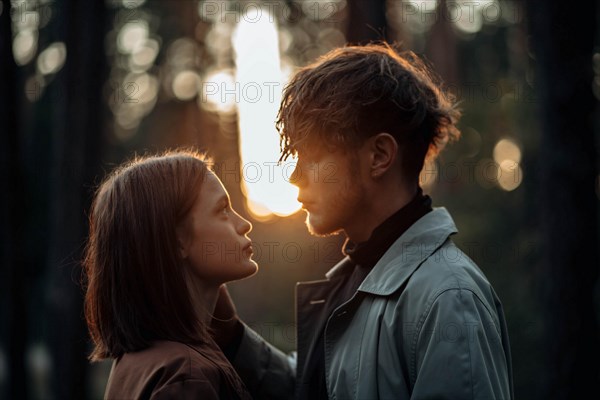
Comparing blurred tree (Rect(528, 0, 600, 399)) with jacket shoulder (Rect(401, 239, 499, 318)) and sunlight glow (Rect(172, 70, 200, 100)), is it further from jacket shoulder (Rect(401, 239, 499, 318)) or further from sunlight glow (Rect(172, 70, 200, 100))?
sunlight glow (Rect(172, 70, 200, 100))

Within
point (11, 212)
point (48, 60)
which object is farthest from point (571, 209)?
point (48, 60)

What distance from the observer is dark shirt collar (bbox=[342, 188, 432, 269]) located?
9.96 ft

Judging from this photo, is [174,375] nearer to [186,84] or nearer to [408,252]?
[408,252]

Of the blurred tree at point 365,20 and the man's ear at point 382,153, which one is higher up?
the blurred tree at point 365,20

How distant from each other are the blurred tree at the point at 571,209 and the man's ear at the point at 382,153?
108 inches

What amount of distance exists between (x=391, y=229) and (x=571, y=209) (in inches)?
109

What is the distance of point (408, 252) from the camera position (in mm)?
2850

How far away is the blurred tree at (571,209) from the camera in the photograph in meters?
5.19

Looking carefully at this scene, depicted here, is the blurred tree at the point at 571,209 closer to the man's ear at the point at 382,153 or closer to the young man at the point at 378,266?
the young man at the point at 378,266

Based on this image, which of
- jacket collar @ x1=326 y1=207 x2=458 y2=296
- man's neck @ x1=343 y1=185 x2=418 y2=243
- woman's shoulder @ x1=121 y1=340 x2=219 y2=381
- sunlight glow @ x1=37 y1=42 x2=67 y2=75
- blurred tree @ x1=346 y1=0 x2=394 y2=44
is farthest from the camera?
sunlight glow @ x1=37 y1=42 x2=67 y2=75

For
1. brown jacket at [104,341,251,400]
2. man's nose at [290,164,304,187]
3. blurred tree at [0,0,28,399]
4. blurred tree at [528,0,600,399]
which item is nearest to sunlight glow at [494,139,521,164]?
blurred tree at [528,0,600,399]

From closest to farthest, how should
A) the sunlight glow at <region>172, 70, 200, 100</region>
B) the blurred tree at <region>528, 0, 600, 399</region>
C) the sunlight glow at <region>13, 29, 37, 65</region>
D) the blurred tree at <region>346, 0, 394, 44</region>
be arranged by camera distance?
the blurred tree at <region>528, 0, 600, 399</region>
the blurred tree at <region>346, 0, 394, 44</region>
the sunlight glow at <region>13, 29, 37, 65</region>
the sunlight glow at <region>172, 70, 200, 100</region>

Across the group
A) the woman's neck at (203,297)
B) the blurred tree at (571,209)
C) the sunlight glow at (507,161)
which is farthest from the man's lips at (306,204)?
the sunlight glow at (507,161)

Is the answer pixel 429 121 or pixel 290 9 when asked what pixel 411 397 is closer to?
pixel 429 121
